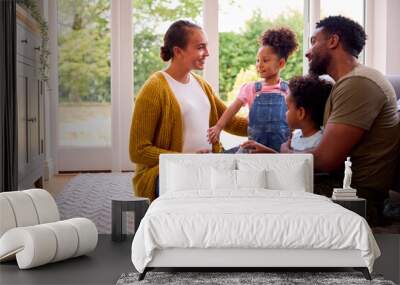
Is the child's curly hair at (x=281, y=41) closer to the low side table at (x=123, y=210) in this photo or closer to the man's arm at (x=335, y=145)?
the man's arm at (x=335, y=145)

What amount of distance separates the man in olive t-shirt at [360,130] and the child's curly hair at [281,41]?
24 centimetres

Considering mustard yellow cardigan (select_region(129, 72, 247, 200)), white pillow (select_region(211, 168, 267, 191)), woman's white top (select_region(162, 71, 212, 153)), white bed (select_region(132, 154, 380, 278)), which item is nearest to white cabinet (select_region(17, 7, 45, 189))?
mustard yellow cardigan (select_region(129, 72, 247, 200))

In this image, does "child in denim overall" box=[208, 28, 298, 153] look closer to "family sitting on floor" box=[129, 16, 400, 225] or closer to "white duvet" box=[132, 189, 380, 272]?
"family sitting on floor" box=[129, 16, 400, 225]

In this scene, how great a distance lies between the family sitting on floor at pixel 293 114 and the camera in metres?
4.90

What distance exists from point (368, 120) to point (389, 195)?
0.51 metres

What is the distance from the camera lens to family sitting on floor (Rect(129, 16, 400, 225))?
4898 millimetres

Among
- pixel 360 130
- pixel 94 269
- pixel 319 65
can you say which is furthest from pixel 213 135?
pixel 94 269

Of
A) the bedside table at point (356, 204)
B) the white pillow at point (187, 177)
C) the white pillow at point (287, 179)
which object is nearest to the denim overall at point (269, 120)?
the white pillow at point (287, 179)

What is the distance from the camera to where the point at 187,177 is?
4734mm

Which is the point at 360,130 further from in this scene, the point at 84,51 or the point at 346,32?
the point at 84,51

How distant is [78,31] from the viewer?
6309 millimetres

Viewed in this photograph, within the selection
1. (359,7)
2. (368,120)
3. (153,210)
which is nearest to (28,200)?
(153,210)

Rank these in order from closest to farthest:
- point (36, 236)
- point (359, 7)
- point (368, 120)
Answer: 1. point (36, 236)
2. point (368, 120)
3. point (359, 7)

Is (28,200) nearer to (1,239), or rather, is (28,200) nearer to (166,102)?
(1,239)
